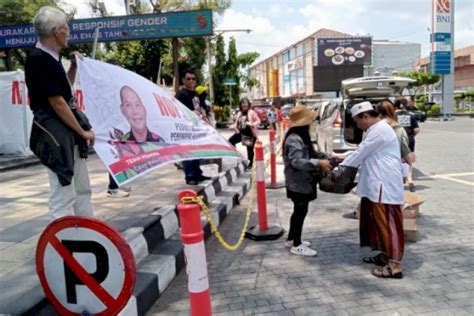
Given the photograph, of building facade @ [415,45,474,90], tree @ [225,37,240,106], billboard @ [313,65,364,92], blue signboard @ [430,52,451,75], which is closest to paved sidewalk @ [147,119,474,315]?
blue signboard @ [430,52,451,75]

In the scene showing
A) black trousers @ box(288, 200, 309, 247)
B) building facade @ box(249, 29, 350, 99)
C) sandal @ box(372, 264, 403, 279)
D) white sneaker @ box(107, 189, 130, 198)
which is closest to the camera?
sandal @ box(372, 264, 403, 279)

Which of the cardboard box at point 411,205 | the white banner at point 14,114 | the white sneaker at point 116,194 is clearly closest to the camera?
the cardboard box at point 411,205

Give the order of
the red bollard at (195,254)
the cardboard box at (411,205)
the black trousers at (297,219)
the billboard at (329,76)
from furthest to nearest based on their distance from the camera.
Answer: the billboard at (329,76) → the cardboard box at (411,205) → the black trousers at (297,219) → the red bollard at (195,254)

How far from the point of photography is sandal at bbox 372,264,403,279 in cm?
391

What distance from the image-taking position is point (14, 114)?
1138 cm

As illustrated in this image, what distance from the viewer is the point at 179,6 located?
29.1 meters

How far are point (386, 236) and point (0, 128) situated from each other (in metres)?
11.1

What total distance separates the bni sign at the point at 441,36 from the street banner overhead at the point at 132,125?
101 feet

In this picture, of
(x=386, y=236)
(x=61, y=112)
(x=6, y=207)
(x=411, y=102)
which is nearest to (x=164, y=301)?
(x=61, y=112)

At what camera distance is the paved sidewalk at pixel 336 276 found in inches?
134

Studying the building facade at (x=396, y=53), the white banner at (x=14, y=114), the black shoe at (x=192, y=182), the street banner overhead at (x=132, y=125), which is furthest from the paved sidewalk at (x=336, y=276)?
the building facade at (x=396, y=53)

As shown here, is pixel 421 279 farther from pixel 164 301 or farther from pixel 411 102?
pixel 411 102

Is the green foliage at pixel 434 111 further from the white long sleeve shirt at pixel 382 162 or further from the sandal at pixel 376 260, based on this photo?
the white long sleeve shirt at pixel 382 162

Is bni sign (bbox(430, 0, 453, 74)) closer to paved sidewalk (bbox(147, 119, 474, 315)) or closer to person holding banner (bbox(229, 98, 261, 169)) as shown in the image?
person holding banner (bbox(229, 98, 261, 169))
